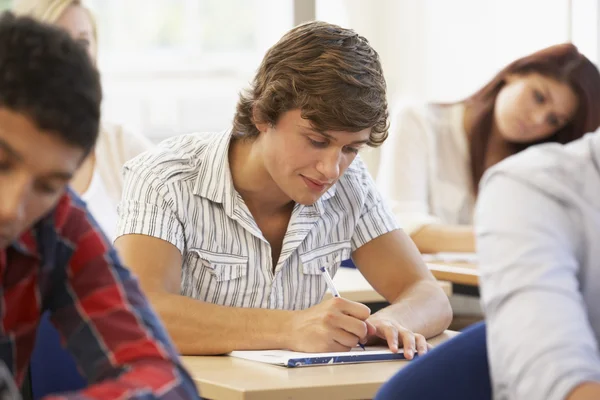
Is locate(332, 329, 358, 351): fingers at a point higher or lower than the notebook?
higher

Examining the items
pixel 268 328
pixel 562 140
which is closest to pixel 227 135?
pixel 268 328

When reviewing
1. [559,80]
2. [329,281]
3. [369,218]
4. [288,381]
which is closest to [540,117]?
[559,80]

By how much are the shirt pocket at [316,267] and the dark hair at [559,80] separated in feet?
5.33

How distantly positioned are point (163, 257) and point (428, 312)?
58 cm

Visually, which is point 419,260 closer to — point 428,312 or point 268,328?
point 428,312

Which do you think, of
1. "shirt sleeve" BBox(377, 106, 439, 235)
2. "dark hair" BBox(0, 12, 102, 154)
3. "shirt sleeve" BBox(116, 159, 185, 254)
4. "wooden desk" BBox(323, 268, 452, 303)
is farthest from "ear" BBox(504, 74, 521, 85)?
"dark hair" BBox(0, 12, 102, 154)

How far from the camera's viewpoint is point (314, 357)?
5.99 ft

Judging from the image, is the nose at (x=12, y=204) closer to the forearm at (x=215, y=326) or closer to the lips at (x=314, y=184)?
the forearm at (x=215, y=326)

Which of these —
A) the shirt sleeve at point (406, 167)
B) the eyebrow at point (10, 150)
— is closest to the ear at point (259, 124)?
the eyebrow at point (10, 150)

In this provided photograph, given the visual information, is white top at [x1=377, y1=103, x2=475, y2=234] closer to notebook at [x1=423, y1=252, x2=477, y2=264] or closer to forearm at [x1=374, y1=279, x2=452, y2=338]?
notebook at [x1=423, y1=252, x2=477, y2=264]

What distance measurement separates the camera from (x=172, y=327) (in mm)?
1980

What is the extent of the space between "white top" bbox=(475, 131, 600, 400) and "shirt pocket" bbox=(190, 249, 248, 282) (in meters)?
0.90

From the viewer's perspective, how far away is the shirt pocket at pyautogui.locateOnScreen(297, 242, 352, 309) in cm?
229

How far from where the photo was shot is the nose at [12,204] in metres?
1.04
